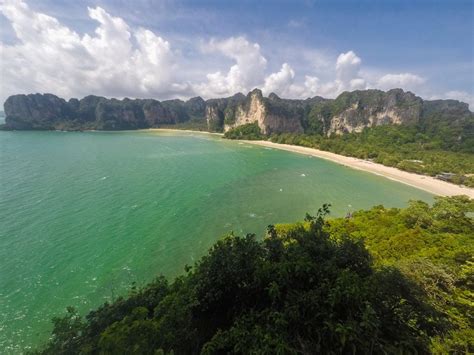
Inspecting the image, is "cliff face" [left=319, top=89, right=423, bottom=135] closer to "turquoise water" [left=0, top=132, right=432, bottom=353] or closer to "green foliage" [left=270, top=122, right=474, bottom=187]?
"green foliage" [left=270, top=122, right=474, bottom=187]

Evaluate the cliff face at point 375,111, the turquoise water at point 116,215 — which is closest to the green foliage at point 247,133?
the cliff face at point 375,111

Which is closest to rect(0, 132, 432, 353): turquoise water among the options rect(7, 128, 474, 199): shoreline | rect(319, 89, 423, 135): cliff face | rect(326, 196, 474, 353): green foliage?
rect(7, 128, 474, 199): shoreline

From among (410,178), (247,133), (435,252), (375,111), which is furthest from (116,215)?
(375,111)

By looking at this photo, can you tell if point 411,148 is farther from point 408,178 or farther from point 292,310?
point 292,310

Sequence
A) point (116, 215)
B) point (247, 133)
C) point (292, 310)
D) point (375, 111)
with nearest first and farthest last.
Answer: point (292, 310) → point (116, 215) → point (375, 111) → point (247, 133)

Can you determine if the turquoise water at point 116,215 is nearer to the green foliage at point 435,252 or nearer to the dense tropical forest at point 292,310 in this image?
the dense tropical forest at point 292,310

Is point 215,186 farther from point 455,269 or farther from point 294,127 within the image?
point 294,127
